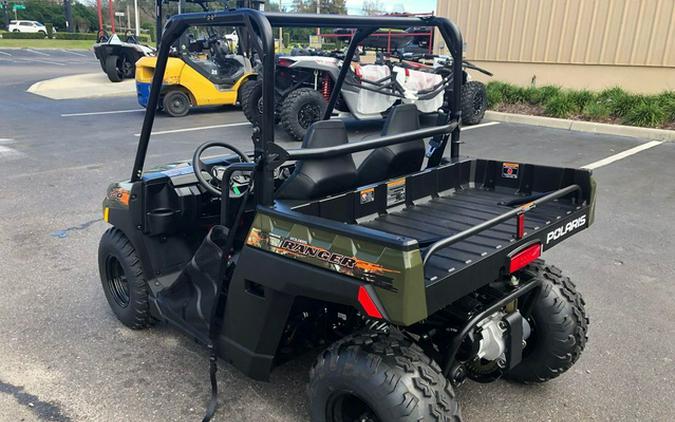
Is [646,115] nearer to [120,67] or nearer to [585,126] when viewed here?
[585,126]

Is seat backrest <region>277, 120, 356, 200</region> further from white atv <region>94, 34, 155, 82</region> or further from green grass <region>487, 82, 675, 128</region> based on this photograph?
white atv <region>94, 34, 155, 82</region>

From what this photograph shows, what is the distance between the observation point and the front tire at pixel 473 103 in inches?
440

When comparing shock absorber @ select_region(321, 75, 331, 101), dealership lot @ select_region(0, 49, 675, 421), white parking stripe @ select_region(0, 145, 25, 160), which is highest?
shock absorber @ select_region(321, 75, 331, 101)

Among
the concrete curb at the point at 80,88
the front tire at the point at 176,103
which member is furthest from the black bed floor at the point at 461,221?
the concrete curb at the point at 80,88

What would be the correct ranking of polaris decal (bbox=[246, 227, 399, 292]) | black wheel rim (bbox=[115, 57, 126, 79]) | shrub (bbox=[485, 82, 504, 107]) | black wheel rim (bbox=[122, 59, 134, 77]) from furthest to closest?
1. black wheel rim (bbox=[122, 59, 134, 77])
2. black wheel rim (bbox=[115, 57, 126, 79])
3. shrub (bbox=[485, 82, 504, 107])
4. polaris decal (bbox=[246, 227, 399, 292])

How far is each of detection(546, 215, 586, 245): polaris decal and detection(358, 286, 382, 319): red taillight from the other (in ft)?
3.49

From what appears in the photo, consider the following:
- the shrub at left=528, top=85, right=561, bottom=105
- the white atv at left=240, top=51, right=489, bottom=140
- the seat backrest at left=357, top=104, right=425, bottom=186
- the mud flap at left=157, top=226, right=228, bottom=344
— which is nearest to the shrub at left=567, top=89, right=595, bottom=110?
the shrub at left=528, top=85, right=561, bottom=105

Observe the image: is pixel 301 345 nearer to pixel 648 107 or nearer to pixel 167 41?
pixel 167 41

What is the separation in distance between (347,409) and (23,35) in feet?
194

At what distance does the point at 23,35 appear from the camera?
169ft

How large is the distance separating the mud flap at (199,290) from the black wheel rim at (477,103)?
9.36 meters

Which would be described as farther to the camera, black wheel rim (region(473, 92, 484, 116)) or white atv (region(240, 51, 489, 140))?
black wheel rim (region(473, 92, 484, 116))

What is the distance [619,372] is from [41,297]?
147 inches

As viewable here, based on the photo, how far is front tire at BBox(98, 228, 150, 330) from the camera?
3.40 meters
